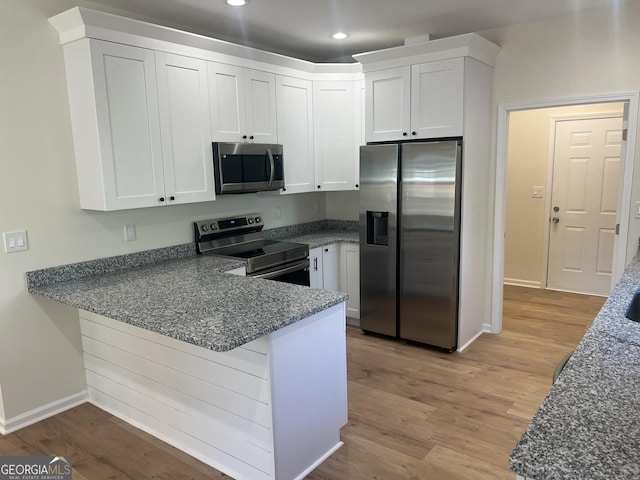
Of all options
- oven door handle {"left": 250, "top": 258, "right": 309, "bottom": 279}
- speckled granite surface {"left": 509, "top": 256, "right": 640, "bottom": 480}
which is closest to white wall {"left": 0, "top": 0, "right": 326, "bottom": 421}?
oven door handle {"left": 250, "top": 258, "right": 309, "bottom": 279}

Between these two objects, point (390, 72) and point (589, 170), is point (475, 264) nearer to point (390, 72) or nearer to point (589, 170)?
point (390, 72)

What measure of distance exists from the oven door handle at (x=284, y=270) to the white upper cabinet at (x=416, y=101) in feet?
4.08

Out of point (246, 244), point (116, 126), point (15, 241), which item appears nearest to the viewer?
point (15, 241)

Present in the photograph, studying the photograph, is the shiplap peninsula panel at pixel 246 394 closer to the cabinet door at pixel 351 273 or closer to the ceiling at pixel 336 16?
the cabinet door at pixel 351 273

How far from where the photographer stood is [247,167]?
3.63 metres

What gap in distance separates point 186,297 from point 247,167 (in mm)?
1489

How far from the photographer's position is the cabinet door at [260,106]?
364 centimetres

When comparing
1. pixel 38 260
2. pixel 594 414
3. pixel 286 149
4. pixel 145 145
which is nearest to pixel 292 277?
pixel 286 149

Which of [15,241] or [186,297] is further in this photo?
[15,241]

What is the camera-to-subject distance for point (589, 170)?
205 inches

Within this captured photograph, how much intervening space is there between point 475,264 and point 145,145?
2807 millimetres

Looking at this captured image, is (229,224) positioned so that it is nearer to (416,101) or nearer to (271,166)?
(271,166)

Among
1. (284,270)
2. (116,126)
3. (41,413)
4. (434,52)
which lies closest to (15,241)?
(116,126)

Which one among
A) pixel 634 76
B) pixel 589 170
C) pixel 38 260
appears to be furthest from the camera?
pixel 589 170
